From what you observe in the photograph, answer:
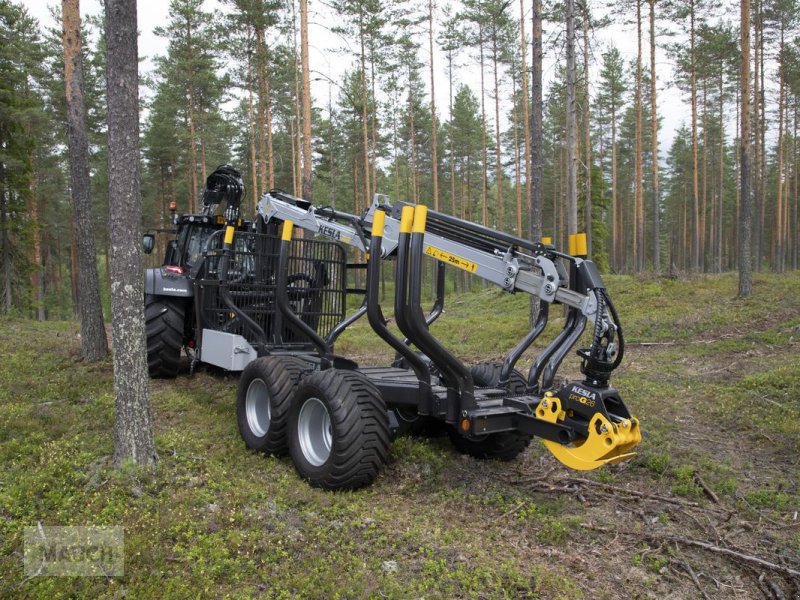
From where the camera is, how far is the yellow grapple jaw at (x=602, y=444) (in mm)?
3736

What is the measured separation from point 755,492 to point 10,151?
21.9 metres

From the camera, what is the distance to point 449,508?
14.0 feet

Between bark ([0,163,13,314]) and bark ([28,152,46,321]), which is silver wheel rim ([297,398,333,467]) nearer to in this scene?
bark ([0,163,13,314])

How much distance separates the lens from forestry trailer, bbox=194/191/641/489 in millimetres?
4027

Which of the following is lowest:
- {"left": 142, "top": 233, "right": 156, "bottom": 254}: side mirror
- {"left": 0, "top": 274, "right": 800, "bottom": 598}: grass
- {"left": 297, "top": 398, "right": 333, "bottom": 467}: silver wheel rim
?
{"left": 0, "top": 274, "right": 800, "bottom": 598}: grass

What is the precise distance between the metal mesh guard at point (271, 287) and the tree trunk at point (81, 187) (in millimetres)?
2894

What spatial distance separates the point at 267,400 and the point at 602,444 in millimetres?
3357

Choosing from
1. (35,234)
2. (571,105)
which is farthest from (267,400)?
(35,234)

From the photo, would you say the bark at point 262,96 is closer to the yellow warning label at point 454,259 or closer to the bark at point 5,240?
the bark at point 5,240

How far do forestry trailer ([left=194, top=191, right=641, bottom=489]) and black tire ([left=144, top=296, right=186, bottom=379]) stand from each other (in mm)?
1979

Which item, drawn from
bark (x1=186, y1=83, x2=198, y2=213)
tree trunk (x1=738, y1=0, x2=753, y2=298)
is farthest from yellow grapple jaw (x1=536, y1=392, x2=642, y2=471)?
bark (x1=186, y1=83, x2=198, y2=213)

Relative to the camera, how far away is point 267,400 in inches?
220

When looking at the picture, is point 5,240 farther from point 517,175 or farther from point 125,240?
point 517,175

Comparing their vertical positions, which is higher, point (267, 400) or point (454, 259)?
point (454, 259)
